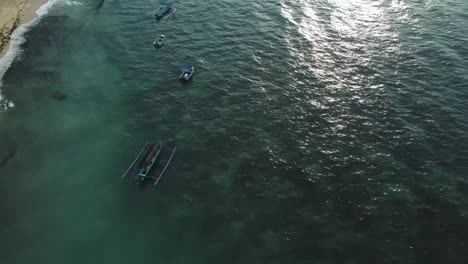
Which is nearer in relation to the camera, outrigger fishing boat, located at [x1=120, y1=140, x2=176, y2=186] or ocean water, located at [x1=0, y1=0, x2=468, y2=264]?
ocean water, located at [x1=0, y1=0, x2=468, y2=264]

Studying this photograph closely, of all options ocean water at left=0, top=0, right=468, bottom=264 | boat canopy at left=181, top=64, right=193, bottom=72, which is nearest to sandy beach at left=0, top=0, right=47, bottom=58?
ocean water at left=0, top=0, right=468, bottom=264

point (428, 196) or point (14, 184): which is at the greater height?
point (14, 184)

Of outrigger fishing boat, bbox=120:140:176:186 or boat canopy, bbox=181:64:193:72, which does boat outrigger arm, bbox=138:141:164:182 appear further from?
boat canopy, bbox=181:64:193:72

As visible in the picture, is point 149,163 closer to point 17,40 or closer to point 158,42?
point 158,42

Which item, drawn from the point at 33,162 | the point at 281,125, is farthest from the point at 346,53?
the point at 33,162

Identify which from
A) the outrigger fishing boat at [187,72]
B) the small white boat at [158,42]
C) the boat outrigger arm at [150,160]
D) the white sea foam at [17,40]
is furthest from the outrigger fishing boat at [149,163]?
the small white boat at [158,42]

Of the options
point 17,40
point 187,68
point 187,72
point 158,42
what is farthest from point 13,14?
point 187,72

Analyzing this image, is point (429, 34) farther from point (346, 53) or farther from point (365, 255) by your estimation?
point (365, 255)
